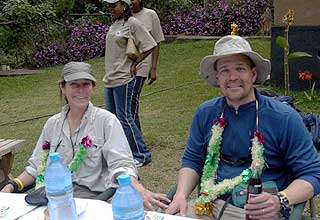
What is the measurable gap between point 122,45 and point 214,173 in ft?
7.61

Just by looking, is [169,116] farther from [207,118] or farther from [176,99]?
[207,118]

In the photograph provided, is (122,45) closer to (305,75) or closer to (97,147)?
(97,147)

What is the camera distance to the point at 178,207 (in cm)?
271

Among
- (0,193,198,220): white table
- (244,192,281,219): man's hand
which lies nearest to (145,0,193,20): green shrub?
(0,193,198,220): white table

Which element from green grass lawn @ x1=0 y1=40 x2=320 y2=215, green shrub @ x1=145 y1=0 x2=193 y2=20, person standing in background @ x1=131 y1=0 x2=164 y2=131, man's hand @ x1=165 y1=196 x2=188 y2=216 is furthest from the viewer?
green shrub @ x1=145 y1=0 x2=193 y2=20

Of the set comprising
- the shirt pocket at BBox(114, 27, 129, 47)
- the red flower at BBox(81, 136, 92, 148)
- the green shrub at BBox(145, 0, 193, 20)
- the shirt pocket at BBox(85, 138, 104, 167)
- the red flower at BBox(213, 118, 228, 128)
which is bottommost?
the shirt pocket at BBox(85, 138, 104, 167)

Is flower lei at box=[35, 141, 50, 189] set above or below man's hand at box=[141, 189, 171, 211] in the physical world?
above

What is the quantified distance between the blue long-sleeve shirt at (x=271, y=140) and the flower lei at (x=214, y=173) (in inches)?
1.2

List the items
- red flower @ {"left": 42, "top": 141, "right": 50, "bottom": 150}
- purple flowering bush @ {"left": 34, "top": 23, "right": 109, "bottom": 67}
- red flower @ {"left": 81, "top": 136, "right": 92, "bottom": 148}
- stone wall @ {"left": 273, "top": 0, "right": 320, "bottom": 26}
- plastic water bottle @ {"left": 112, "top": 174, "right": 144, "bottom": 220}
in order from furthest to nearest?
purple flowering bush @ {"left": 34, "top": 23, "right": 109, "bottom": 67}, stone wall @ {"left": 273, "top": 0, "right": 320, "bottom": 26}, red flower @ {"left": 42, "top": 141, "right": 50, "bottom": 150}, red flower @ {"left": 81, "top": 136, "right": 92, "bottom": 148}, plastic water bottle @ {"left": 112, "top": 174, "right": 144, "bottom": 220}

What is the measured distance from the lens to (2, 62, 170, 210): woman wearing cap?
116 inches

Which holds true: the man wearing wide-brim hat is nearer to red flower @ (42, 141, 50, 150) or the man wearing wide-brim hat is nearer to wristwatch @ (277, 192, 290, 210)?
wristwatch @ (277, 192, 290, 210)

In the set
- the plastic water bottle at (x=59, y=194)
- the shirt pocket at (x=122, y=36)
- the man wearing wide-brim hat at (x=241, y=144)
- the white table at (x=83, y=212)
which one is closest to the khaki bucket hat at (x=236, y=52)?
the man wearing wide-brim hat at (x=241, y=144)

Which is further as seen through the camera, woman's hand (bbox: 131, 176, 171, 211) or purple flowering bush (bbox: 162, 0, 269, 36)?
purple flowering bush (bbox: 162, 0, 269, 36)

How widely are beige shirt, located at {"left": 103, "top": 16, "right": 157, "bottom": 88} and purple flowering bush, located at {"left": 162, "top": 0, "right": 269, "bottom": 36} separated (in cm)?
820
